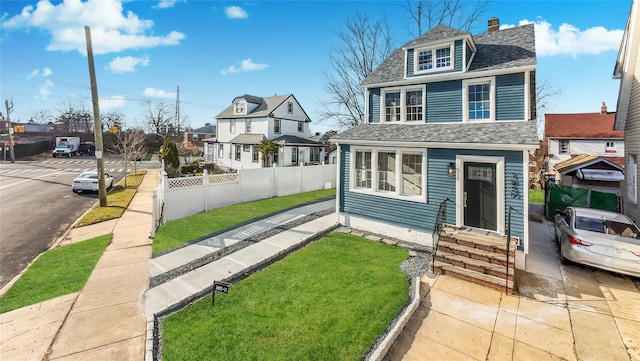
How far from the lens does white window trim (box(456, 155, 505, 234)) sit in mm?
8609

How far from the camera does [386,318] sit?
224 inches

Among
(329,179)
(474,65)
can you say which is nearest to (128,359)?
(474,65)

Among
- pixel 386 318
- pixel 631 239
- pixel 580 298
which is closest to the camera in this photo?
pixel 386 318

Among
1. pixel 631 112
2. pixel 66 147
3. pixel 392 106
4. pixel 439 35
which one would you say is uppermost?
pixel 439 35

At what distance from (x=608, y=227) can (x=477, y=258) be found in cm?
433

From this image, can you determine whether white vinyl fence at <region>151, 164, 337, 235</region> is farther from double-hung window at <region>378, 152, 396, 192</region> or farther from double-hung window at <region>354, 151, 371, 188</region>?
double-hung window at <region>378, 152, 396, 192</region>

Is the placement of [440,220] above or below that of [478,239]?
above

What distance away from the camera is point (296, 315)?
5715 mm

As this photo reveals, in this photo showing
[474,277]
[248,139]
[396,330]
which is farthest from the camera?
[248,139]

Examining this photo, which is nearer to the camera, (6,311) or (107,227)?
(6,311)

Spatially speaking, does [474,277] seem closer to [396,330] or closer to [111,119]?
[396,330]

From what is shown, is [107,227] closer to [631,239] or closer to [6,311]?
[6,311]

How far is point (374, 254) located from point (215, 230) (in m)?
6.07

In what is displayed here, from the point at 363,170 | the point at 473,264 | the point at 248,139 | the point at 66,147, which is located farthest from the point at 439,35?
the point at 66,147
